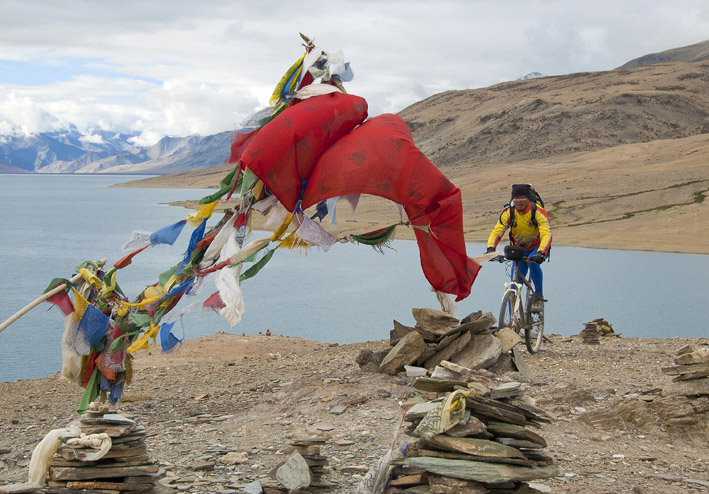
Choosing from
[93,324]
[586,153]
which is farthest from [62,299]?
[586,153]

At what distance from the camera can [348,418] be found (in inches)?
307

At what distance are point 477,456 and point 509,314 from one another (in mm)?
5478

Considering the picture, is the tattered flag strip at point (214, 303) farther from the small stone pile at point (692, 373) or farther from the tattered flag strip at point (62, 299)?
the small stone pile at point (692, 373)

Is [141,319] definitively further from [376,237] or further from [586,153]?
[586,153]

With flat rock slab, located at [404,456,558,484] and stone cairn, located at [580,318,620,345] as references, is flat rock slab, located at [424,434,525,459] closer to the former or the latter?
flat rock slab, located at [404,456,558,484]

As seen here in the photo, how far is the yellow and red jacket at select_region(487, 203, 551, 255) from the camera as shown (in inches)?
407

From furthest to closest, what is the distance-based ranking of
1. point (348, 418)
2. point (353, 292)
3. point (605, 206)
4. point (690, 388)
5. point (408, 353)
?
point (605, 206) → point (353, 292) → point (408, 353) → point (690, 388) → point (348, 418)

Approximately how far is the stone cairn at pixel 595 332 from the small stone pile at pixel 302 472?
8261 mm

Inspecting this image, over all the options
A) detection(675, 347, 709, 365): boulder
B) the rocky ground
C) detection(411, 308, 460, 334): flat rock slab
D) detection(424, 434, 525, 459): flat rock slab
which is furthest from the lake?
detection(424, 434, 525, 459): flat rock slab

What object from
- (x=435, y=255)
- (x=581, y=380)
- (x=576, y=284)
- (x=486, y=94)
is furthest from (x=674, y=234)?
(x=486, y=94)

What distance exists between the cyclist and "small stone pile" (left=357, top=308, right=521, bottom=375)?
138 cm

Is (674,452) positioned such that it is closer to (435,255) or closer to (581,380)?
(581,380)

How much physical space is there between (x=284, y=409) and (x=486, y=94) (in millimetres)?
141629

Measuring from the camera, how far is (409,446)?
218 inches
